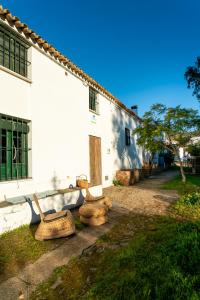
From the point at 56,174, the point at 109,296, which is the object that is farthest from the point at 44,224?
the point at 56,174

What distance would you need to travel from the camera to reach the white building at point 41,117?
6.40 meters

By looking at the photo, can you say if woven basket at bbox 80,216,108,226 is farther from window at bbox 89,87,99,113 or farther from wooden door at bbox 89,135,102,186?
window at bbox 89,87,99,113

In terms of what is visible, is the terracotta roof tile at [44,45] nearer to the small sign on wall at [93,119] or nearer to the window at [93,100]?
the window at [93,100]

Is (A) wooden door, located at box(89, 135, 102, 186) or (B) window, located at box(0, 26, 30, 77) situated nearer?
(B) window, located at box(0, 26, 30, 77)

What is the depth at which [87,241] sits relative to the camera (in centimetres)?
496

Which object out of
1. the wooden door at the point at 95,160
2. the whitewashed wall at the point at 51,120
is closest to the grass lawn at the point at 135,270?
the whitewashed wall at the point at 51,120

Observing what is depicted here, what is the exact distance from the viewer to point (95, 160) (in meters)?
11.5

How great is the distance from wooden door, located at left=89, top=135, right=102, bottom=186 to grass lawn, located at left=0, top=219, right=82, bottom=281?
5715mm

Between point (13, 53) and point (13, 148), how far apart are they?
9.91 feet

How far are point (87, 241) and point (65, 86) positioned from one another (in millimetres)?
6492

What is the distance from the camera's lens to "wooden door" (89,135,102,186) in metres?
11.1

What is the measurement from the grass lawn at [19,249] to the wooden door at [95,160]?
5.72 m

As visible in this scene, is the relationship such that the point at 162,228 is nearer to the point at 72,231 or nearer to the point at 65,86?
the point at 72,231

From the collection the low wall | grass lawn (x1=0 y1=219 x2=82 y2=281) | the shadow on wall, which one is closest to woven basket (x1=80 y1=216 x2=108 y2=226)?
grass lawn (x1=0 y1=219 x2=82 y2=281)
